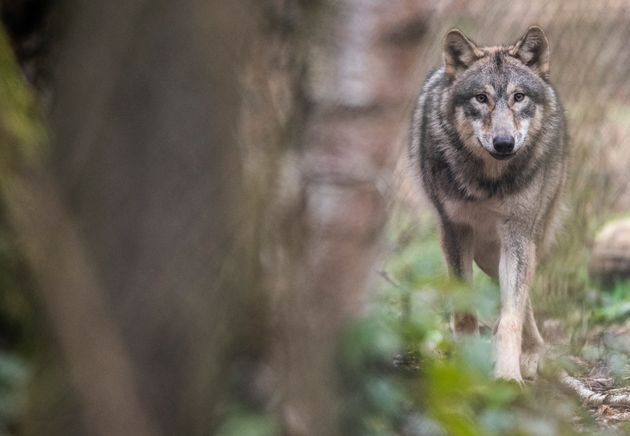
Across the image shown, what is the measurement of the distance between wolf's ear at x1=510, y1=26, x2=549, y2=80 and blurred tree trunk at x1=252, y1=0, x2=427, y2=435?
10.1 feet

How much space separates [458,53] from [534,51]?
0.45 metres

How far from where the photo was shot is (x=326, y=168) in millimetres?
3047

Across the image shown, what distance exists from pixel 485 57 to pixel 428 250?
6.86ft

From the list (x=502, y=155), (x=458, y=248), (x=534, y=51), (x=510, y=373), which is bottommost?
(x=510, y=373)

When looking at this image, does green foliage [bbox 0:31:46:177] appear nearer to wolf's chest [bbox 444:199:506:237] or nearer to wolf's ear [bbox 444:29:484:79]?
wolf's chest [bbox 444:199:506:237]

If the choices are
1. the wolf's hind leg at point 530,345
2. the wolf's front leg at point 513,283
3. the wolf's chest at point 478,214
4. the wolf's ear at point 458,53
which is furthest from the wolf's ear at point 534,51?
the wolf's hind leg at point 530,345

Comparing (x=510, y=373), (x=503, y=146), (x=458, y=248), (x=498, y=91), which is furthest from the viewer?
(x=458, y=248)

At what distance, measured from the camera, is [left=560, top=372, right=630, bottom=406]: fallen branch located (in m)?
5.49

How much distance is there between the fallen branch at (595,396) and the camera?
5492 millimetres

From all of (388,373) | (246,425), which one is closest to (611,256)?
(388,373)

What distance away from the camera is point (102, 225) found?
195 cm

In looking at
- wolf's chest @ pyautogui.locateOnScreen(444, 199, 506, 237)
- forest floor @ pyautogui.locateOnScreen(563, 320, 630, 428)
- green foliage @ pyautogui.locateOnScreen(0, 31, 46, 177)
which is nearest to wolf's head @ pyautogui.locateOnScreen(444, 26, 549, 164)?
wolf's chest @ pyautogui.locateOnScreen(444, 199, 506, 237)

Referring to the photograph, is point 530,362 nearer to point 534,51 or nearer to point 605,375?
point 605,375

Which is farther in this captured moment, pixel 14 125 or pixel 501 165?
pixel 501 165
